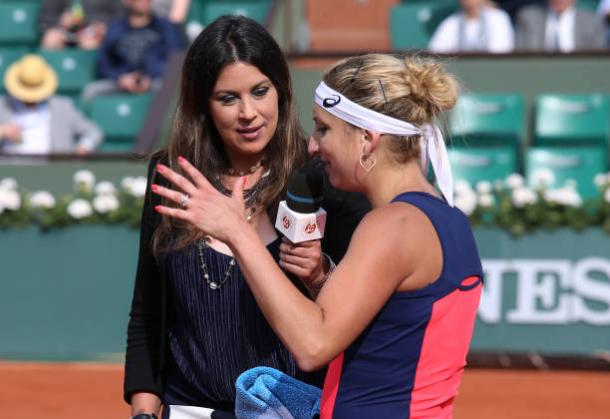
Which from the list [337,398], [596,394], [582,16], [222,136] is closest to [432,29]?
[582,16]

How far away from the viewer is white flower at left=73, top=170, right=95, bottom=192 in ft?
24.0

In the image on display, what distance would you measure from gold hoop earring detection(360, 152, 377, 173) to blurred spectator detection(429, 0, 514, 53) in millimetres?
6399

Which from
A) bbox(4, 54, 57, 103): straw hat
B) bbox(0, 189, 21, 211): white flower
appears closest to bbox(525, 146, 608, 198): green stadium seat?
bbox(0, 189, 21, 211): white flower

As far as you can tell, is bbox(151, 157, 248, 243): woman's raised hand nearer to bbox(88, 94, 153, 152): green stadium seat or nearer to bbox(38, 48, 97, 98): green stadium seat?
bbox(88, 94, 153, 152): green stadium seat

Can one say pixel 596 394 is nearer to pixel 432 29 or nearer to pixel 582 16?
pixel 582 16

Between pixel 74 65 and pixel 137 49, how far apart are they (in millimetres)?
830

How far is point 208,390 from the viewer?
2674 mm

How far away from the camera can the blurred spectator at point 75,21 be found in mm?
9852

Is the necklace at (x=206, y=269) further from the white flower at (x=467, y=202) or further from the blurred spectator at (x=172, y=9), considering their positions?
the blurred spectator at (x=172, y=9)

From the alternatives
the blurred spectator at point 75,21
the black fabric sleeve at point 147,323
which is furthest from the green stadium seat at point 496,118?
the black fabric sleeve at point 147,323

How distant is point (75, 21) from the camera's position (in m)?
9.91

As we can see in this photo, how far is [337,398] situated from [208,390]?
54 centimetres

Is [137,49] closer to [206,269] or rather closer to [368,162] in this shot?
[206,269]

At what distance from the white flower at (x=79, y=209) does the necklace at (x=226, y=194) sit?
14.6 feet
